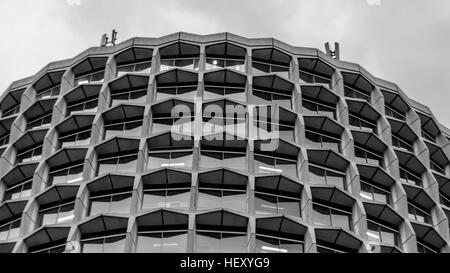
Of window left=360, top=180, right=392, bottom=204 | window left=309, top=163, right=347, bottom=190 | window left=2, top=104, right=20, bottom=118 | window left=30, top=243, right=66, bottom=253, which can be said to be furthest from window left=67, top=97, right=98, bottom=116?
window left=360, top=180, right=392, bottom=204

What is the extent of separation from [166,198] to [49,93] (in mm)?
18616

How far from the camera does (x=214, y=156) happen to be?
55250 mm

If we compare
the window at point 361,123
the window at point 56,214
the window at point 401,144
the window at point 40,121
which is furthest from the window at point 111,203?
the window at point 401,144

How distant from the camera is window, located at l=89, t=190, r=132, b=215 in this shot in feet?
175

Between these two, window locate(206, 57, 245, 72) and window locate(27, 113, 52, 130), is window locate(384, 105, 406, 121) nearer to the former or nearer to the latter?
window locate(206, 57, 245, 72)

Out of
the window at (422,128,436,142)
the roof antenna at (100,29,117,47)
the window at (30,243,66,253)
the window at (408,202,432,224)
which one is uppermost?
the roof antenna at (100,29,117,47)

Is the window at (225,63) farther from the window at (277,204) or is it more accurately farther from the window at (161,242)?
the window at (161,242)

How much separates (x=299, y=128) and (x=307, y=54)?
342 inches

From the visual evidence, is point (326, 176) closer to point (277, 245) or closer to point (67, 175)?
point (277, 245)

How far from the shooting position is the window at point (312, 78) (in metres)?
63.5

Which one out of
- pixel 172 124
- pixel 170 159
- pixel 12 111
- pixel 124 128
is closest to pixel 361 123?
pixel 172 124

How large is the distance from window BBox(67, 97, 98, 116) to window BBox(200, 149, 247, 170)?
12.0 m

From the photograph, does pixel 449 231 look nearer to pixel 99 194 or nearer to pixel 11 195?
pixel 99 194

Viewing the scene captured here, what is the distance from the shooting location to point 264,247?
167ft
